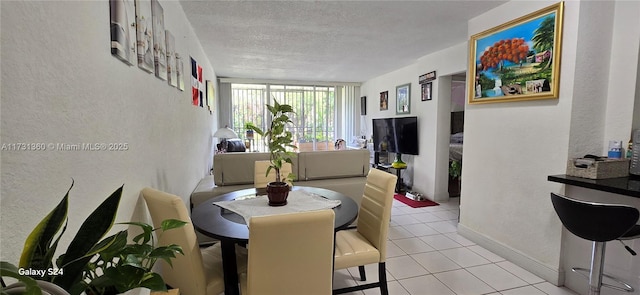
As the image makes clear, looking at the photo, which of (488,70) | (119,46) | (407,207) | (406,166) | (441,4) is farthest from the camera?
(406,166)

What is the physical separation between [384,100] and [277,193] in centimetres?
456

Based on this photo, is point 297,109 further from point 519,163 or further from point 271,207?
point 271,207

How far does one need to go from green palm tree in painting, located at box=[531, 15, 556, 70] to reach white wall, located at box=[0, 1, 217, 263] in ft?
9.26

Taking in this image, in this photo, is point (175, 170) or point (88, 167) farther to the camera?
point (175, 170)

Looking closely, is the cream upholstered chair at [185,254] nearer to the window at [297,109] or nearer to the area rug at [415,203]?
the area rug at [415,203]

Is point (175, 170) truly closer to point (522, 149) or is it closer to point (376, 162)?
point (522, 149)

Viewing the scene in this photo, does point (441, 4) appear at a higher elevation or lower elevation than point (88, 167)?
higher

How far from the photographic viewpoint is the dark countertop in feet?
5.41

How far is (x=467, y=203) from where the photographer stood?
10.1ft

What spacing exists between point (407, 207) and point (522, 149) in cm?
206

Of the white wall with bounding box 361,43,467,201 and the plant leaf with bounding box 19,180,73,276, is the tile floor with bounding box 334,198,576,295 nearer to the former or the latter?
the white wall with bounding box 361,43,467,201

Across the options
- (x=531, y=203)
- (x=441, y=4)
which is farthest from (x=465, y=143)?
(x=441, y=4)

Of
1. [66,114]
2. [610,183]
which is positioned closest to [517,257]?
[610,183]

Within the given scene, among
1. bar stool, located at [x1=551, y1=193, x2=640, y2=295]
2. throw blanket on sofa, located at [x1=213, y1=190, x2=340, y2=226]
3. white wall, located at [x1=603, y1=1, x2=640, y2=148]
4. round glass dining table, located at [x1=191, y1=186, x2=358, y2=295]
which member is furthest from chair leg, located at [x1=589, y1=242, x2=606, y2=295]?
throw blanket on sofa, located at [x1=213, y1=190, x2=340, y2=226]
